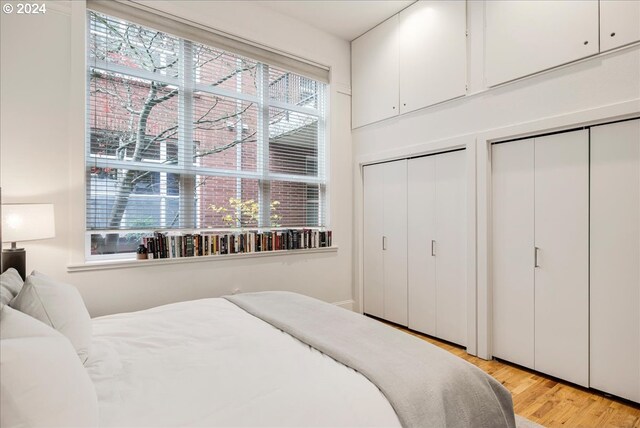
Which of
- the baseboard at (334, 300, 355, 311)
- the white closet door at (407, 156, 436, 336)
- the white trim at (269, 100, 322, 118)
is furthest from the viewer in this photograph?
the baseboard at (334, 300, 355, 311)

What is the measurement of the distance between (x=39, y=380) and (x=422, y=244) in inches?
121

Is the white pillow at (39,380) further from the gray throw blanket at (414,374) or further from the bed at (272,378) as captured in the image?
the gray throw blanket at (414,374)

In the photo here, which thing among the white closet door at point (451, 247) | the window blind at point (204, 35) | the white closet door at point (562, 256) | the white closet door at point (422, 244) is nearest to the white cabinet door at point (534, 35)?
the white closet door at point (562, 256)

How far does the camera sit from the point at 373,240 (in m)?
3.91

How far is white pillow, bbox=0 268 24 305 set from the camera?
4.47ft

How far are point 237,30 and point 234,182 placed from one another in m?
1.45

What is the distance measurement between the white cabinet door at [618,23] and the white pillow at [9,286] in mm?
3513

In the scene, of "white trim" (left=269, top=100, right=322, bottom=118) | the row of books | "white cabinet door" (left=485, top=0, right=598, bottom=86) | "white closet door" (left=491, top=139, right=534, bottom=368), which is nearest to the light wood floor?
"white closet door" (left=491, top=139, right=534, bottom=368)

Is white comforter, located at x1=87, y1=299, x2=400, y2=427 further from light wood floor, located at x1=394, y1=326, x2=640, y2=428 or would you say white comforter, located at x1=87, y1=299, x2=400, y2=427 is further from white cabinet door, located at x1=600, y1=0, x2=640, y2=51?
white cabinet door, located at x1=600, y1=0, x2=640, y2=51

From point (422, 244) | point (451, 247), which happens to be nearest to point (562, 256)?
point (451, 247)

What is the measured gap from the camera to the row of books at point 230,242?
A: 282cm

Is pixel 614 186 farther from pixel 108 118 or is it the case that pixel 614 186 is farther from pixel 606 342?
pixel 108 118

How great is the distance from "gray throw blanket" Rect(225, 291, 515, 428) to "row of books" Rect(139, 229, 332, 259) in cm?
151

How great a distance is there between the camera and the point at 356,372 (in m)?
1.27
